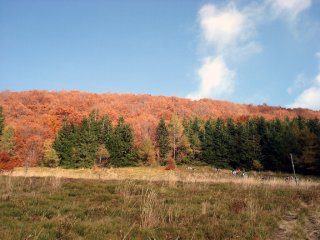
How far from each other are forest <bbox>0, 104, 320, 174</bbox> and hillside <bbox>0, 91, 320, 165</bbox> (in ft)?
22.2

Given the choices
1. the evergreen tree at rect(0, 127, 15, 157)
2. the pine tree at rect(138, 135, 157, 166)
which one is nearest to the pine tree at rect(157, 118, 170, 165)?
the pine tree at rect(138, 135, 157, 166)

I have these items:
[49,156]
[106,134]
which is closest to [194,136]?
[106,134]

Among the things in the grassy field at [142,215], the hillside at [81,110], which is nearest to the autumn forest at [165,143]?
the hillside at [81,110]

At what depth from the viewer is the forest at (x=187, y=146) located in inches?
2618

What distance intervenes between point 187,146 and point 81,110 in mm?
46390

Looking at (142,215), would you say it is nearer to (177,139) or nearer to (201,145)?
(201,145)

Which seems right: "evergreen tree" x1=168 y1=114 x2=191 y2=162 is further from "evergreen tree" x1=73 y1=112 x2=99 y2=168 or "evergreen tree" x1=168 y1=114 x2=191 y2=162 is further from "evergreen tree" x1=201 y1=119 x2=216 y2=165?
"evergreen tree" x1=73 y1=112 x2=99 y2=168

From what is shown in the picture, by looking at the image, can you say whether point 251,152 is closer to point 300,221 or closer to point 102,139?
point 102,139

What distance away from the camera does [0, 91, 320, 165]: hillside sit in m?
79.6

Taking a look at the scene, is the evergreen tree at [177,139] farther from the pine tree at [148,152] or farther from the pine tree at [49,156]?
the pine tree at [49,156]

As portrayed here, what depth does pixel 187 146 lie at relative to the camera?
7981 centimetres

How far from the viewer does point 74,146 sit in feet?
234

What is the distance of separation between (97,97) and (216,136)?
73.0 m

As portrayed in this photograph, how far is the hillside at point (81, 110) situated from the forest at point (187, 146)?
267 inches
